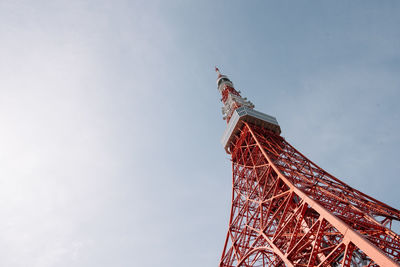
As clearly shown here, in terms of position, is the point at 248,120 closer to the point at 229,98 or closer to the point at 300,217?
the point at 229,98

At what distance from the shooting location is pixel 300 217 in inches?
455

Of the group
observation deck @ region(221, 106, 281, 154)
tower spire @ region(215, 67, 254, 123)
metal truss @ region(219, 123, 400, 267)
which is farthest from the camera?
tower spire @ region(215, 67, 254, 123)

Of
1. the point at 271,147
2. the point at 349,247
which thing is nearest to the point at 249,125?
the point at 271,147

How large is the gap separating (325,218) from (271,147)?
31.1 feet

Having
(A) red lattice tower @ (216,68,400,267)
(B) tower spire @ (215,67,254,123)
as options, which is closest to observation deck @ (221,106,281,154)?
(A) red lattice tower @ (216,68,400,267)

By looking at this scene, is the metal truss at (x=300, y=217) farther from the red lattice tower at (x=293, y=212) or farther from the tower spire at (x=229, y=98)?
the tower spire at (x=229, y=98)

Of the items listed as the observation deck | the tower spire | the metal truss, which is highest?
the tower spire

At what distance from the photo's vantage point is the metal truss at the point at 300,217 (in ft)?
31.7

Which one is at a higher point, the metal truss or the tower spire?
the tower spire

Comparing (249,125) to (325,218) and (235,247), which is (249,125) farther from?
(325,218)

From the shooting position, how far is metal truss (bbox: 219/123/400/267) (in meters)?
9.67

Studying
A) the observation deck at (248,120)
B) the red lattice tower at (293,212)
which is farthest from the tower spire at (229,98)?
the observation deck at (248,120)

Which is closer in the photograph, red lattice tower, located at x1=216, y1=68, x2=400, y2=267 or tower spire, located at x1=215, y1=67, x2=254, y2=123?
red lattice tower, located at x1=216, y1=68, x2=400, y2=267

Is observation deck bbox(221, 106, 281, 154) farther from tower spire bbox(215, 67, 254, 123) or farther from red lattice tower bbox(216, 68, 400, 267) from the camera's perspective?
tower spire bbox(215, 67, 254, 123)
